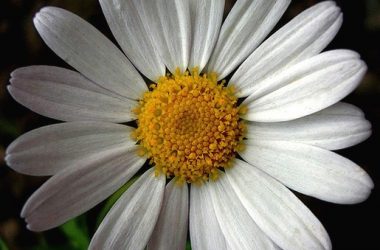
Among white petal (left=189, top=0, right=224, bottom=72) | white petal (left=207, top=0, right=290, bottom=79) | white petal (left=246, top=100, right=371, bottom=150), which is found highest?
white petal (left=189, top=0, right=224, bottom=72)

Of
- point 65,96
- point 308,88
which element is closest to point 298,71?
point 308,88

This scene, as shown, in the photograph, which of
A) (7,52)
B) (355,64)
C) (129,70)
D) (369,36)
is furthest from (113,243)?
(369,36)

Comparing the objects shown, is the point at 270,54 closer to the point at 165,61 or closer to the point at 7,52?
the point at 165,61

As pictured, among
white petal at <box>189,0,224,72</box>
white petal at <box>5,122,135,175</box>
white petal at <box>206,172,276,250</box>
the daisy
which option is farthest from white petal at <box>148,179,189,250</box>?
white petal at <box>189,0,224,72</box>

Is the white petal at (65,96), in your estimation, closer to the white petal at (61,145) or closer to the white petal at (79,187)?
the white petal at (61,145)

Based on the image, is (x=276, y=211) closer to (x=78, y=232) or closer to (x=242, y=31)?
(x=242, y=31)

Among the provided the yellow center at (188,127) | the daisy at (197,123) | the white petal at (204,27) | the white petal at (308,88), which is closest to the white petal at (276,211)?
the daisy at (197,123)

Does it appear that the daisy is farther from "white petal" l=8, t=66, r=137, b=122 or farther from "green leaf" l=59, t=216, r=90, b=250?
"green leaf" l=59, t=216, r=90, b=250
